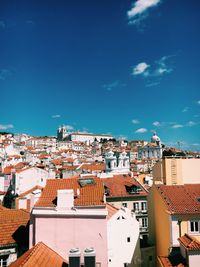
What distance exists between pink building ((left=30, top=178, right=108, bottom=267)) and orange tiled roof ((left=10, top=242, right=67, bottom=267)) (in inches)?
29.1

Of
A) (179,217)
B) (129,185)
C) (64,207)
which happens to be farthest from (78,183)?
(129,185)

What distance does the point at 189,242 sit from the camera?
18.0 m

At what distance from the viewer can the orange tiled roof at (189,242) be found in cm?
1703

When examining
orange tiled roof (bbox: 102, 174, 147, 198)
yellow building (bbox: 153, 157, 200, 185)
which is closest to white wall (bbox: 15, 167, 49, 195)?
orange tiled roof (bbox: 102, 174, 147, 198)

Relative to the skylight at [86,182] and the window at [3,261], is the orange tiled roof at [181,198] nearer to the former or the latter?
the skylight at [86,182]

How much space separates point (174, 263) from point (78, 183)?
8.35 metres

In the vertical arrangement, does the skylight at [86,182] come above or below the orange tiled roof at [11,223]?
above

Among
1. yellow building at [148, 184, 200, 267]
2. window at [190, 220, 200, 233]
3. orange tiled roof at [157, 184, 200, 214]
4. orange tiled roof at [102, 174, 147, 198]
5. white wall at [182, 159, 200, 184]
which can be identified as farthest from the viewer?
orange tiled roof at [102, 174, 147, 198]

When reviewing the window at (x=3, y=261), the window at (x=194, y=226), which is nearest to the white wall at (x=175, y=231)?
the window at (x=194, y=226)

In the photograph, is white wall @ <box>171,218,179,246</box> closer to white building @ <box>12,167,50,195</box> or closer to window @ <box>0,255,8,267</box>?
window @ <box>0,255,8,267</box>

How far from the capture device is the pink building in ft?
60.1

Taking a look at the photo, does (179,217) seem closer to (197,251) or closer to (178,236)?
(178,236)

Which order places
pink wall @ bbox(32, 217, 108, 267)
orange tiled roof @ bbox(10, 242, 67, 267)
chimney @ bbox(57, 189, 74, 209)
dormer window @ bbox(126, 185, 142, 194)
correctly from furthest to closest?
1. dormer window @ bbox(126, 185, 142, 194)
2. chimney @ bbox(57, 189, 74, 209)
3. pink wall @ bbox(32, 217, 108, 267)
4. orange tiled roof @ bbox(10, 242, 67, 267)

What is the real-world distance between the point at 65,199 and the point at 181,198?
9031mm
